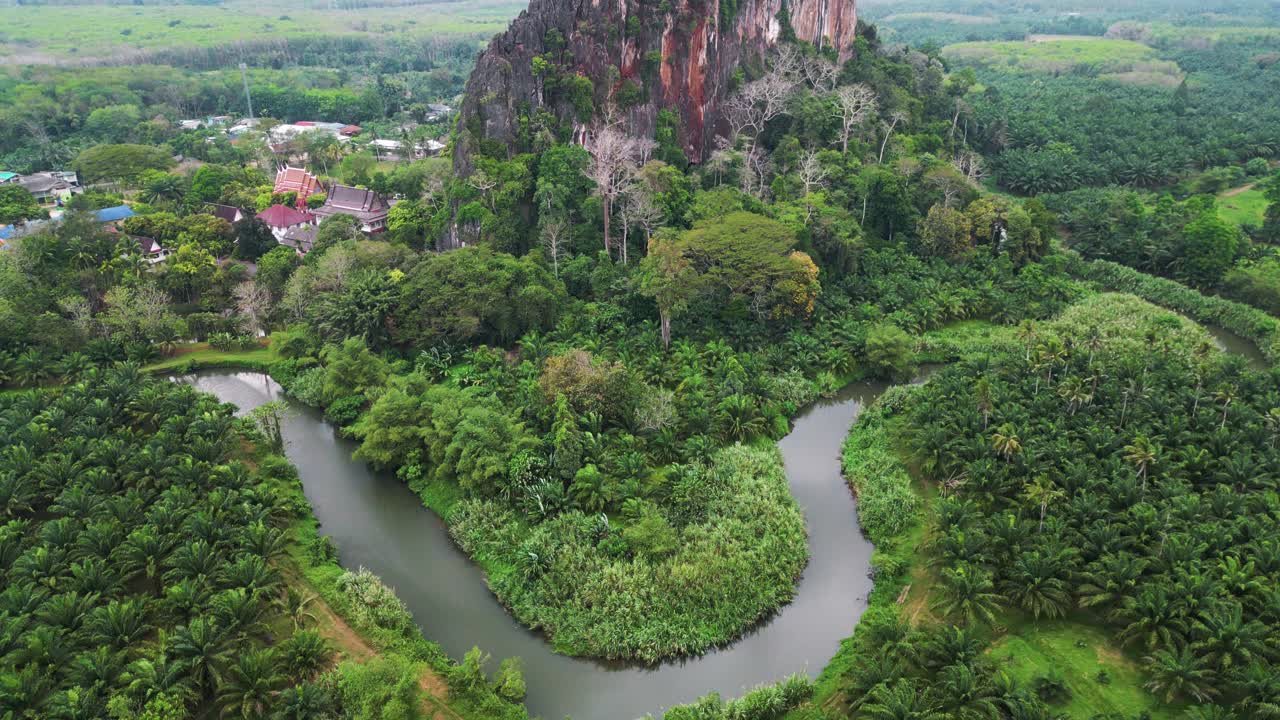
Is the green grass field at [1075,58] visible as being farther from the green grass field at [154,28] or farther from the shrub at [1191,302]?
the green grass field at [154,28]

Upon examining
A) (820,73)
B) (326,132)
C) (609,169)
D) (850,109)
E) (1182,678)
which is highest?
(820,73)

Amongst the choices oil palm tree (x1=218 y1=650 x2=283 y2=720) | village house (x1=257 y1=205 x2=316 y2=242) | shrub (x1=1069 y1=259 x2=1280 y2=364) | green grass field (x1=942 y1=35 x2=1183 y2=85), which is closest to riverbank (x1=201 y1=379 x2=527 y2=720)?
oil palm tree (x1=218 y1=650 x2=283 y2=720)

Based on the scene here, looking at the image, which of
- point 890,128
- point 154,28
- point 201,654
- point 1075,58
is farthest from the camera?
point 154,28

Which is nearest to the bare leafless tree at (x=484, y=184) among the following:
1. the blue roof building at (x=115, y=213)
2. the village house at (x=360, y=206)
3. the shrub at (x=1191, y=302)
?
the village house at (x=360, y=206)

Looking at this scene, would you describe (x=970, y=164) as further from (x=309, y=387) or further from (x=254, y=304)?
(x=254, y=304)

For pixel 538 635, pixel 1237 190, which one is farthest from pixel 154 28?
pixel 1237 190
